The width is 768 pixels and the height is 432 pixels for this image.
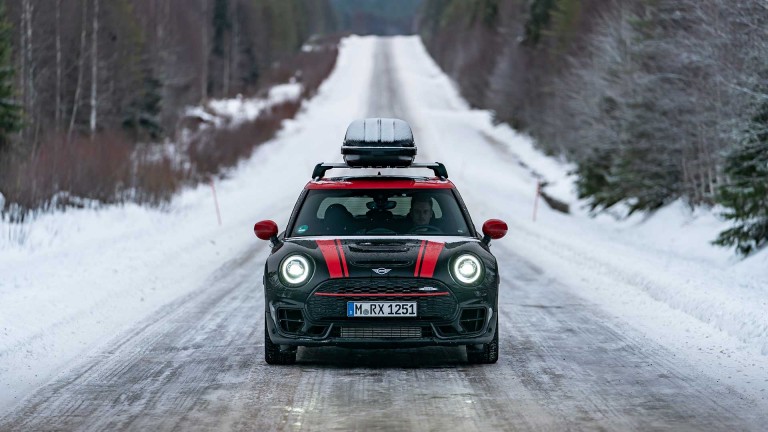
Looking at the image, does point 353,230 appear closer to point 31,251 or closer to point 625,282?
point 625,282

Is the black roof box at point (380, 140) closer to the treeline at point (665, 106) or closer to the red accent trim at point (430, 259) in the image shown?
the red accent trim at point (430, 259)

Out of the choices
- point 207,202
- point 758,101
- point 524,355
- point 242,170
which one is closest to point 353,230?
point 524,355

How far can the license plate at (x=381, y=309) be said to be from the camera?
8.32 m

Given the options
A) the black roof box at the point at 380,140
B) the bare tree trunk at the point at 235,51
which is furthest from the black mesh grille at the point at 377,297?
the bare tree trunk at the point at 235,51

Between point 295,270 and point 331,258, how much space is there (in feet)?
0.97

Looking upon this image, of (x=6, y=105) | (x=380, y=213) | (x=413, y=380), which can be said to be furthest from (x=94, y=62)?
(x=413, y=380)

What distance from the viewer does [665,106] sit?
86.9 feet

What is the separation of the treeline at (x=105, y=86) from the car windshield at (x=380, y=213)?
13440 millimetres

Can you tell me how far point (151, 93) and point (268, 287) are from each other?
152 feet

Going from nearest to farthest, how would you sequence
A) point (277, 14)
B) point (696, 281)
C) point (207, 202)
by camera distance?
1. point (696, 281)
2. point (207, 202)
3. point (277, 14)

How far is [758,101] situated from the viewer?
58.2 ft

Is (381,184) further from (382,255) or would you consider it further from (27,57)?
(27,57)

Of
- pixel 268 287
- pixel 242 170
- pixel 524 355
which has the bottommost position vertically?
pixel 242 170

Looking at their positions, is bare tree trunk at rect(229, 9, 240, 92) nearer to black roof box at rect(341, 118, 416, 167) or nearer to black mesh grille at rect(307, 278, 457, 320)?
black roof box at rect(341, 118, 416, 167)
